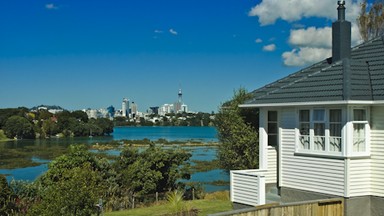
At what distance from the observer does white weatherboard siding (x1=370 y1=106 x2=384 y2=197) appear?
12.8 metres

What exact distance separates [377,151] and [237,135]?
6908 millimetres

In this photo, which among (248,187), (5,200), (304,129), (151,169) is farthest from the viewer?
(151,169)

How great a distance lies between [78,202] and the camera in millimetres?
13242

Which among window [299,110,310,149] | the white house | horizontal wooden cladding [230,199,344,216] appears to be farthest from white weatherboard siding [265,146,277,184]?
horizontal wooden cladding [230,199,344,216]

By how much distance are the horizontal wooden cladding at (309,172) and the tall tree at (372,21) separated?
1357 centimetres

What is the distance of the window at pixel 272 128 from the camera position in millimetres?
16047

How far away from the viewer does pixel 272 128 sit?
16109mm

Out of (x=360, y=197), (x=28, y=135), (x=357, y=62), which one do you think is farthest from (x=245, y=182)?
(x=28, y=135)

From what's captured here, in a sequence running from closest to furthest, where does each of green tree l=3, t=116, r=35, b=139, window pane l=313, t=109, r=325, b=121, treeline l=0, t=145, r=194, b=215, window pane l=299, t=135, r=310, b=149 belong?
window pane l=313, t=109, r=325, b=121 → window pane l=299, t=135, r=310, b=149 → treeline l=0, t=145, r=194, b=215 → green tree l=3, t=116, r=35, b=139

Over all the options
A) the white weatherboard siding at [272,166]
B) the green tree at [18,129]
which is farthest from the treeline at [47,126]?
the white weatherboard siding at [272,166]

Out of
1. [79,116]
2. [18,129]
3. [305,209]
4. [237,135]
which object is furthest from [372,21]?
[79,116]

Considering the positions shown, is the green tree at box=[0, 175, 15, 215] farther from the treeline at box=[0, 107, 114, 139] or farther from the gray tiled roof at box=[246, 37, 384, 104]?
the treeline at box=[0, 107, 114, 139]

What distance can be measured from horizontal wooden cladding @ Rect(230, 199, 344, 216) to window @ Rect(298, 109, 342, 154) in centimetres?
147

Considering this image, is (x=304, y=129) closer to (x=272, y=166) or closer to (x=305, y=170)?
(x=305, y=170)
